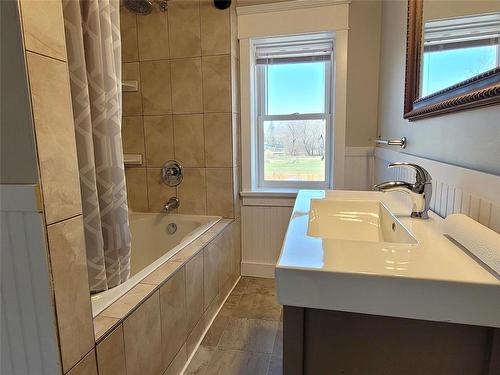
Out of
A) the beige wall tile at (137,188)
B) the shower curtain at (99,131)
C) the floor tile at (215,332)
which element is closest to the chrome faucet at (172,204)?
the beige wall tile at (137,188)

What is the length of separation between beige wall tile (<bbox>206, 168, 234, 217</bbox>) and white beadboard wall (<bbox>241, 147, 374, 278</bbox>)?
193 mm

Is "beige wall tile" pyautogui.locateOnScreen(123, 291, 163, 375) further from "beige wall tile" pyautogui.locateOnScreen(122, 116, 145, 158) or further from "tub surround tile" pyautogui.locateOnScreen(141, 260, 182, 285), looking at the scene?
"beige wall tile" pyautogui.locateOnScreen(122, 116, 145, 158)

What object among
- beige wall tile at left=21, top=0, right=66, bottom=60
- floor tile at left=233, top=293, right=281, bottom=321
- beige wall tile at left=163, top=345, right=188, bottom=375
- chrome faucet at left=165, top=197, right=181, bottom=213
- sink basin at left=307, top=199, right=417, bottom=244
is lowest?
floor tile at left=233, top=293, right=281, bottom=321

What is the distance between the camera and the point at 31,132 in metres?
0.69

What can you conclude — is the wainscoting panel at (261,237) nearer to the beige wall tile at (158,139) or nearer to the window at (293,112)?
the window at (293,112)

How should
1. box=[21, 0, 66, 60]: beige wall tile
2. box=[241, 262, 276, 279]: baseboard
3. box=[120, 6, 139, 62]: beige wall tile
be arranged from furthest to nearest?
box=[241, 262, 276, 279]: baseboard, box=[120, 6, 139, 62]: beige wall tile, box=[21, 0, 66, 60]: beige wall tile

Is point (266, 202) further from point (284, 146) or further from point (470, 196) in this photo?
point (470, 196)

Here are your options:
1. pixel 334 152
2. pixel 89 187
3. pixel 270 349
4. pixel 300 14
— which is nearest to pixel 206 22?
pixel 300 14

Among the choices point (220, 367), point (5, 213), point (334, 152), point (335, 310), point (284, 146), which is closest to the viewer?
point (335, 310)

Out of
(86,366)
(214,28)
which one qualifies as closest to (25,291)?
(86,366)

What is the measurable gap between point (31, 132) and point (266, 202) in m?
1.82

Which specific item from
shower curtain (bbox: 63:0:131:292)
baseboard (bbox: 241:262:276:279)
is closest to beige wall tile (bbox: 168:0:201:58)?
shower curtain (bbox: 63:0:131:292)

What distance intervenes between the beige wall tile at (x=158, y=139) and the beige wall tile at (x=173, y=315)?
1.11 metres

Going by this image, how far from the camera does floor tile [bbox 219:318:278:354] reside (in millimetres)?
1669
